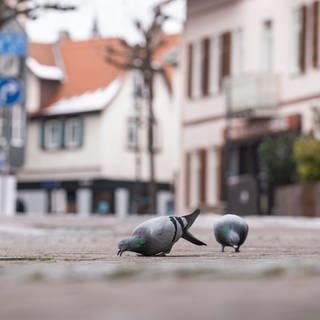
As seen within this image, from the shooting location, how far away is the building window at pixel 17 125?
7488cm

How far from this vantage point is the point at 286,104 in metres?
39.9

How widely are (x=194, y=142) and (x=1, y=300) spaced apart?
4305 centimetres

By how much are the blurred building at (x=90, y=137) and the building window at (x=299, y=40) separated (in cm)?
3105

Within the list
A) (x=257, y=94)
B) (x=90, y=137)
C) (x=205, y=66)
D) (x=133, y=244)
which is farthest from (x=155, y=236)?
(x=90, y=137)

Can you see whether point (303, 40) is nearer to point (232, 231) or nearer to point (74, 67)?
point (232, 231)

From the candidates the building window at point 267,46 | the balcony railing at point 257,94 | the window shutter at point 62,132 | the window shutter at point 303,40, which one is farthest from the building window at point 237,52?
the window shutter at point 62,132

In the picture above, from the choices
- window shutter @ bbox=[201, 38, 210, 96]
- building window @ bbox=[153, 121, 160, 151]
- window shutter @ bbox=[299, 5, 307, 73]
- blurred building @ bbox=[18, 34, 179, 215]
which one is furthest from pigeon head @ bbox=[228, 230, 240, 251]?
building window @ bbox=[153, 121, 160, 151]

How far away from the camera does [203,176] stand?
45.8 m

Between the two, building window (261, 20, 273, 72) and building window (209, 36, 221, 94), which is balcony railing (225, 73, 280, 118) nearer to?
building window (261, 20, 273, 72)

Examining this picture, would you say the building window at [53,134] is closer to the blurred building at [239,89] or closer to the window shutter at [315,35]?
the blurred building at [239,89]

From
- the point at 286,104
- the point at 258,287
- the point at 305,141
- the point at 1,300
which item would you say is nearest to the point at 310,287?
the point at 258,287

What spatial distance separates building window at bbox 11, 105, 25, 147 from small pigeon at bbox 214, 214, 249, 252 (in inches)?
2537

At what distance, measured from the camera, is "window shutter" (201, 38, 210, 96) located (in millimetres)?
45312

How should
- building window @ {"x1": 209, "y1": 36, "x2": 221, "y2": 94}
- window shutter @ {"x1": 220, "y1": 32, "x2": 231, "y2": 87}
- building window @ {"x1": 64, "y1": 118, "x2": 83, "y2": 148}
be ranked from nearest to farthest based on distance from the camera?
1. window shutter @ {"x1": 220, "y1": 32, "x2": 231, "y2": 87}
2. building window @ {"x1": 209, "y1": 36, "x2": 221, "y2": 94}
3. building window @ {"x1": 64, "y1": 118, "x2": 83, "y2": 148}
